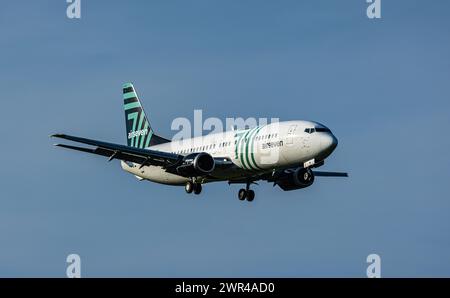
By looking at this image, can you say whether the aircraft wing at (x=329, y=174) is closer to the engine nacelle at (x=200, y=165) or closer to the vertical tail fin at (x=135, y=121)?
the engine nacelle at (x=200, y=165)

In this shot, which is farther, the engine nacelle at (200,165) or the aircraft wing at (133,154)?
the aircraft wing at (133,154)

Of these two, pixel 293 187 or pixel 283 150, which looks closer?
pixel 283 150

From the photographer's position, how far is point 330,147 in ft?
242

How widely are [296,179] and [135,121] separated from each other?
885 inches

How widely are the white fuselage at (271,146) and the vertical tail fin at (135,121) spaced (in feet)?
45.2

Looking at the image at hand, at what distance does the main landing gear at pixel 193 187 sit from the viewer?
265 feet

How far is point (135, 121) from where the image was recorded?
3853 inches

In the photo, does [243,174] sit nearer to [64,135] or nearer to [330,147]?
[330,147]

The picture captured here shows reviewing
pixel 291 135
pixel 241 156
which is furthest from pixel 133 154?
pixel 291 135

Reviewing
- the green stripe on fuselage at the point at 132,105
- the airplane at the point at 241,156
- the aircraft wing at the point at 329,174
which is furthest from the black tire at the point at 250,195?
the green stripe on fuselage at the point at 132,105

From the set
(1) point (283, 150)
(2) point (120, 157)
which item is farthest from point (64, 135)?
(1) point (283, 150)

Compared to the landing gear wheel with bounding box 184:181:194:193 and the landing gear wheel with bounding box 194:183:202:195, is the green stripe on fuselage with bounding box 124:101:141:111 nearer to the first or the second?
the landing gear wheel with bounding box 184:181:194:193

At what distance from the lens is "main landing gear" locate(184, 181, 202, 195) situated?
265 feet
